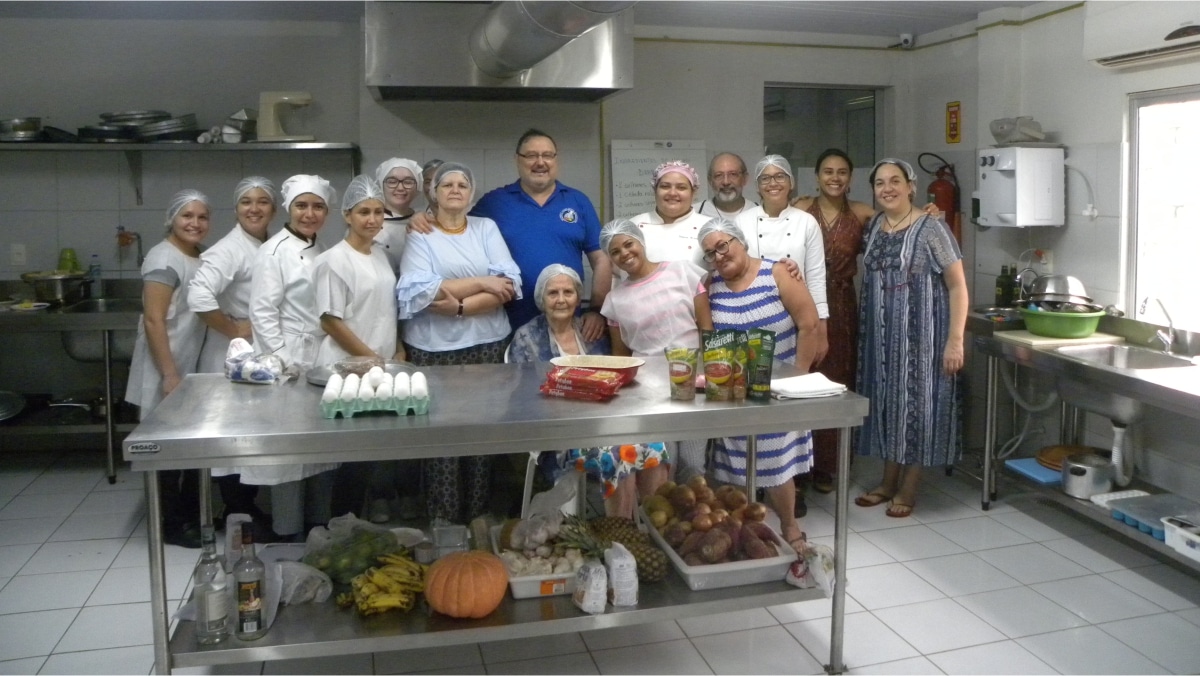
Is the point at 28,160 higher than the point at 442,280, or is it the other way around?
the point at 28,160

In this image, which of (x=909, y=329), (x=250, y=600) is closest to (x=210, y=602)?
(x=250, y=600)

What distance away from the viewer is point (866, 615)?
2830 millimetres

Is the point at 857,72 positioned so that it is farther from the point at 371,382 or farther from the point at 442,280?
the point at 371,382

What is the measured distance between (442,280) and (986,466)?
7.28ft

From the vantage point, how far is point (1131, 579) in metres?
3.08

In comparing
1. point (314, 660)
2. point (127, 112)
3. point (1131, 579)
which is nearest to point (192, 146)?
point (127, 112)

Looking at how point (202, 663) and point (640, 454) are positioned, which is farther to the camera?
point (640, 454)

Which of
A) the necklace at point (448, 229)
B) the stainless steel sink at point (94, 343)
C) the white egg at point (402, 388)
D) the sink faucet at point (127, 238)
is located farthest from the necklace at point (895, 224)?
the sink faucet at point (127, 238)

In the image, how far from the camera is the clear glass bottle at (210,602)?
84.8 inches

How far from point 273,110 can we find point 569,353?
2070 mm

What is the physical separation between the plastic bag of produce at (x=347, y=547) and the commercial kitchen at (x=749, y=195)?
0.92ft

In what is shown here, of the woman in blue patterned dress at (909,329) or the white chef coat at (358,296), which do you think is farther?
the woman in blue patterned dress at (909,329)

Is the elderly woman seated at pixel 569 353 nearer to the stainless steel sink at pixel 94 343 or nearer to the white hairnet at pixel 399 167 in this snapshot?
the white hairnet at pixel 399 167

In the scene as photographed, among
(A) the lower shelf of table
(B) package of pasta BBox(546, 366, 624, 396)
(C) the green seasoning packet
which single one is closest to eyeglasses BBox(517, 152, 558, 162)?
(B) package of pasta BBox(546, 366, 624, 396)
